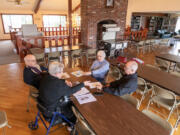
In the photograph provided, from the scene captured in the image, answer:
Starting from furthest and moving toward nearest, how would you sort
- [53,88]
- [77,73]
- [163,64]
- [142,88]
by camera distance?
1. [163,64]
2. [142,88]
3. [77,73]
4. [53,88]

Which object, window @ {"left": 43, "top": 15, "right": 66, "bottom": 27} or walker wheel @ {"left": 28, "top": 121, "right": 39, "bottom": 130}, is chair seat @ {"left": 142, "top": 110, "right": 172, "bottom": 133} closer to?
walker wheel @ {"left": 28, "top": 121, "right": 39, "bottom": 130}

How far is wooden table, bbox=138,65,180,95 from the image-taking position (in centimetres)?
282

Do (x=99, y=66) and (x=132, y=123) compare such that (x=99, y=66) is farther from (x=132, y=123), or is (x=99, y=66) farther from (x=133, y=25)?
(x=133, y=25)

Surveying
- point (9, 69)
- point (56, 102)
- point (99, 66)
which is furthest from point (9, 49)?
point (56, 102)

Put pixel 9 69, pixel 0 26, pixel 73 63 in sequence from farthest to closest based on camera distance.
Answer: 1. pixel 0 26
2. pixel 73 63
3. pixel 9 69

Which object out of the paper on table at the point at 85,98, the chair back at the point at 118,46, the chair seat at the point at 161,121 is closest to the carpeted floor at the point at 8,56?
the chair back at the point at 118,46

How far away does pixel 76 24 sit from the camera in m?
11.1

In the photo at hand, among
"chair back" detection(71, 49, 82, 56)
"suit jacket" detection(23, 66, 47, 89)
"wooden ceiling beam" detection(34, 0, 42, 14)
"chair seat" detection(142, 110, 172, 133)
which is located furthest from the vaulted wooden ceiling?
"chair seat" detection(142, 110, 172, 133)

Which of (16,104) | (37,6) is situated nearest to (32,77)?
(16,104)

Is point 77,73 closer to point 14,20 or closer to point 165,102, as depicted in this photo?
point 165,102

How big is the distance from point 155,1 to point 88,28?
12.5 ft

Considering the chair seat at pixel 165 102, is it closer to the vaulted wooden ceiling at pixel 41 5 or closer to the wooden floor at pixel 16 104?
the wooden floor at pixel 16 104

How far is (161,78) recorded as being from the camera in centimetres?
319

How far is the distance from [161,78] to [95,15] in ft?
15.5
